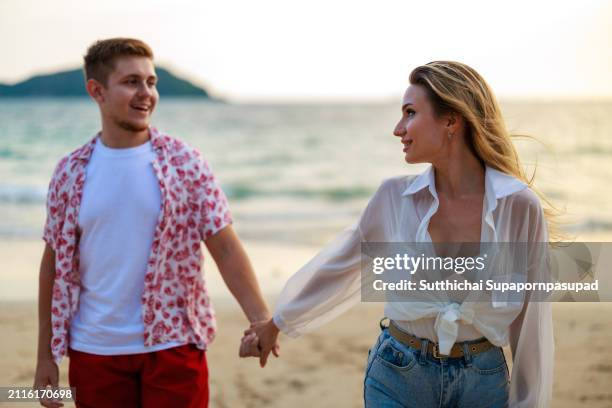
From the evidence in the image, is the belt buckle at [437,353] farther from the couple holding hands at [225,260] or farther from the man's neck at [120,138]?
the man's neck at [120,138]

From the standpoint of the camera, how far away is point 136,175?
11.4 ft

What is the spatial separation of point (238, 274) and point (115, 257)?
0.57 meters

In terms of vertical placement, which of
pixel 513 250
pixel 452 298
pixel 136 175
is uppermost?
pixel 136 175

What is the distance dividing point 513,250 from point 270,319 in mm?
1134

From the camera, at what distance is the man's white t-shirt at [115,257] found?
11.1 ft

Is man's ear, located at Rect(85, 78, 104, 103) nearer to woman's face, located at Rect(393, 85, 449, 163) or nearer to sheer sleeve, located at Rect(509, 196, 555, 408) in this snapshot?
woman's face, located at Rect(393, 85, 449, 163)

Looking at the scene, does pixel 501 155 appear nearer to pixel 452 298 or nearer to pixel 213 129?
pixel 452 298

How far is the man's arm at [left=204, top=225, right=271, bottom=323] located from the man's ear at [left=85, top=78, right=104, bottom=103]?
2.68 feet

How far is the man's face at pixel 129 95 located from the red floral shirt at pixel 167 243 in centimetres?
14

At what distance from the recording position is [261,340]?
3490mm

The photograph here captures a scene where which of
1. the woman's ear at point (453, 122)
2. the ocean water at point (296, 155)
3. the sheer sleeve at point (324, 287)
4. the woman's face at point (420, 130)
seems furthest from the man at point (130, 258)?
the ocean water at point (296, 155)

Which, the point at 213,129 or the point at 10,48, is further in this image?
the point at 213,129

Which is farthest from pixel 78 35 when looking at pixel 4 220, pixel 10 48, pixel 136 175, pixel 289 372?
pixel 136 175

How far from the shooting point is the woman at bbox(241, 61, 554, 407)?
2.88 m
